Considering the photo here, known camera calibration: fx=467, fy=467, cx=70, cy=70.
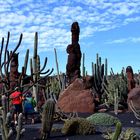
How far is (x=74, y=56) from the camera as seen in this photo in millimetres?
27891

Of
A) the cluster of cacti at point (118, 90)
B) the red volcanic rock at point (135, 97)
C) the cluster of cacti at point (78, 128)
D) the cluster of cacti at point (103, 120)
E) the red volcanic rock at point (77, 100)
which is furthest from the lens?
the cluster of cacti at point (118, 90)

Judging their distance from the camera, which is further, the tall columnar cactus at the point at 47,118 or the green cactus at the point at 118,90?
the green cactus at the point at 118,90

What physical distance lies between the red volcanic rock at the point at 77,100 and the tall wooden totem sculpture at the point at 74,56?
17.8 feet

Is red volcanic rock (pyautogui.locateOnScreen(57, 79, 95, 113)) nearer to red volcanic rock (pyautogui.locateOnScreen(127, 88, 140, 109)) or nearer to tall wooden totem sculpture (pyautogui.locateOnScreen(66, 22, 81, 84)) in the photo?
red volcanic rock (pyautogui.locateOnScreen(127, 88, 140, 109))

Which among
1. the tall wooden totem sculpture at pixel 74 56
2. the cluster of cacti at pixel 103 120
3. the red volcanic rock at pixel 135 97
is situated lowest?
the cluster of cacti at pixel 103 120

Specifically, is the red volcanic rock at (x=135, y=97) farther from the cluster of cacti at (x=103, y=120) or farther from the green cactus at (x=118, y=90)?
the cluster of cacti at (x=103, y=120)

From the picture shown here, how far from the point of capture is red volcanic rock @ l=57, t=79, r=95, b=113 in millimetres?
21453

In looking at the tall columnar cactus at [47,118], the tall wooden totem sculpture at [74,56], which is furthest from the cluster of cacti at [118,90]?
the tall columnar cactus at [47,118]

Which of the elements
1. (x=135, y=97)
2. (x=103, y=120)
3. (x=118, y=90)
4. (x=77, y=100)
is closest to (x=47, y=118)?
(x=103, y=120)

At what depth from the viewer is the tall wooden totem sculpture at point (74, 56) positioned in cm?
2791

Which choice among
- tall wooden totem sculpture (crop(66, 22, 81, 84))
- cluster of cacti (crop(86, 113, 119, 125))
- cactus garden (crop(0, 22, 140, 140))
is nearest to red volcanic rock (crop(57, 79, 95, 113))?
cactus garden (crop(0, 22, 140, 140))

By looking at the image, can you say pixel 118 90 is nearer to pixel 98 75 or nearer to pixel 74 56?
pixel 98 75

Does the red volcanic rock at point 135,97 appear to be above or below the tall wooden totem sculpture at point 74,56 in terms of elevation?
below

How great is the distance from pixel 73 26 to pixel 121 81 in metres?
6.17
